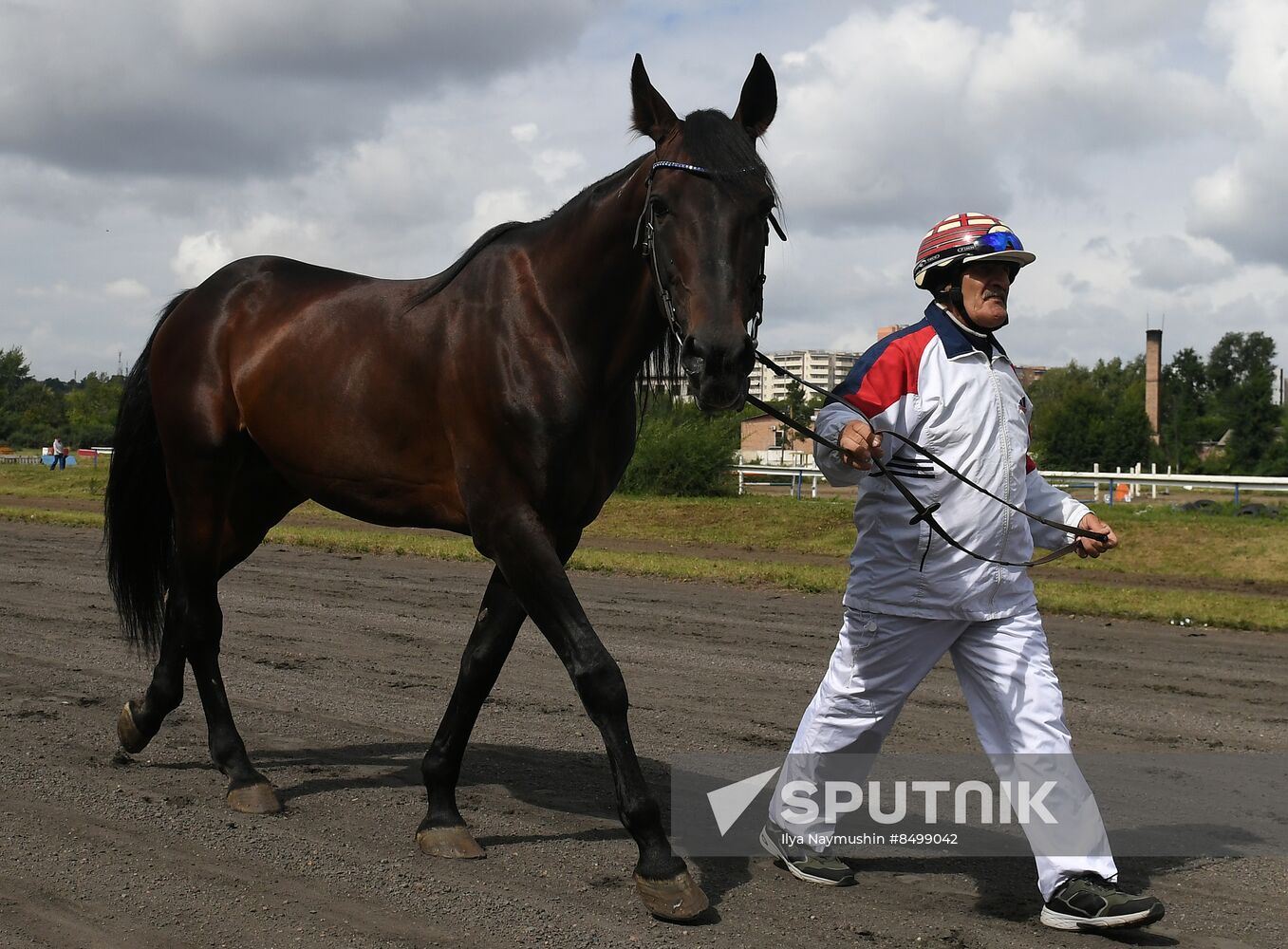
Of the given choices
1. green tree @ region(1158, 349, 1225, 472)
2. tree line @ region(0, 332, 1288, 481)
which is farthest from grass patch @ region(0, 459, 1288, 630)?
green tree @ region(1158, 349, 1225, 472)

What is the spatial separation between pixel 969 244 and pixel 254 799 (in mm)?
3157

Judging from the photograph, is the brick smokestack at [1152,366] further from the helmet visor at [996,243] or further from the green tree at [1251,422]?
the helmet visor at [996,243]

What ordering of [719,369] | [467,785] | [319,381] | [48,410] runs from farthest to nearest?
[48,410] < [467,785] < [319,381] < [719,369]

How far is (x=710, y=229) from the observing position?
3477 mm

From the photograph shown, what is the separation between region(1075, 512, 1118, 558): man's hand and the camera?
411 cm

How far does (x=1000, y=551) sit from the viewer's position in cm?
394

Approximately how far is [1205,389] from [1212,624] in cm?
9850

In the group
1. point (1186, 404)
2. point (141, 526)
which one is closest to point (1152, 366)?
point (1186, 404)

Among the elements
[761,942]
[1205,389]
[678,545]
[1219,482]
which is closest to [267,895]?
[761,942]

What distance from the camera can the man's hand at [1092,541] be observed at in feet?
13.5

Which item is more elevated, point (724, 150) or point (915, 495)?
point (724, 150)

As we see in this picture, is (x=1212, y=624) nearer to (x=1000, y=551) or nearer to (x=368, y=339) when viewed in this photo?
(x=1000, y=551)

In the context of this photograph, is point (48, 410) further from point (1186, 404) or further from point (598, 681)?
point (598, 681)

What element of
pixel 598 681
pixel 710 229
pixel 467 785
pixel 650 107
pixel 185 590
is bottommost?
pixel 467 785
